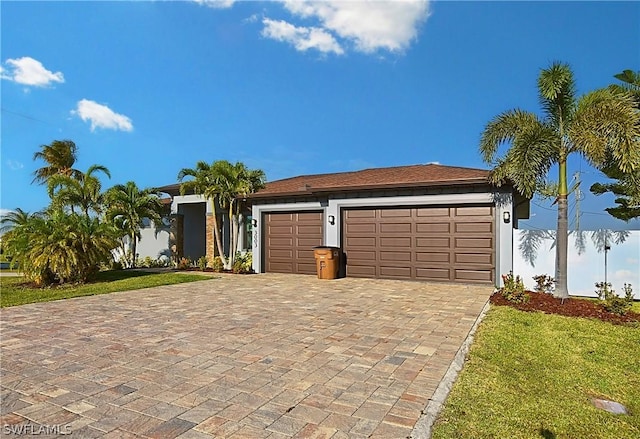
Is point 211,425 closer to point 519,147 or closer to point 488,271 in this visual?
point 519,147

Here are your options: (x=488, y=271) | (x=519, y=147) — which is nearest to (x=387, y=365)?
(x=519, y=147)

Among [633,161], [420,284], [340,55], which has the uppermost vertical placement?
[340,55]

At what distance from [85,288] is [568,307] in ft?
40.4

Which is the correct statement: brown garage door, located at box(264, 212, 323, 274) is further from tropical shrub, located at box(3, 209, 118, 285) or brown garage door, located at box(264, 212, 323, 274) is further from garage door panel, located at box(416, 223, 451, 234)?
tropical shrub, located at box(3, 209, 118, 285)

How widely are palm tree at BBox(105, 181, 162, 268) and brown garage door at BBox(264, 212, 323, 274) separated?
572 cm

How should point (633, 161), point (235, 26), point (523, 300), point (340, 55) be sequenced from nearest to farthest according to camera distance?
point (633, 161) < point (523, 300) < point (235, 26) < point (340, 55)

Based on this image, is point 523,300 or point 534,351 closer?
point 534,351

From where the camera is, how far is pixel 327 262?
12.0 m

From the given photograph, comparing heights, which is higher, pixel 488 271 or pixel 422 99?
pixel 422 99

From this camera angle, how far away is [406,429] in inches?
110

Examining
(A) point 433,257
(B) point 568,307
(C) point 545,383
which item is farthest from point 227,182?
(C) point 545,383

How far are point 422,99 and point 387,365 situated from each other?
15.4 meters

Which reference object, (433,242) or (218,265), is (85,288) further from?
(433,242)

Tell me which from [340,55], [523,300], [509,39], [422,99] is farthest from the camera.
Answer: [422,99]
